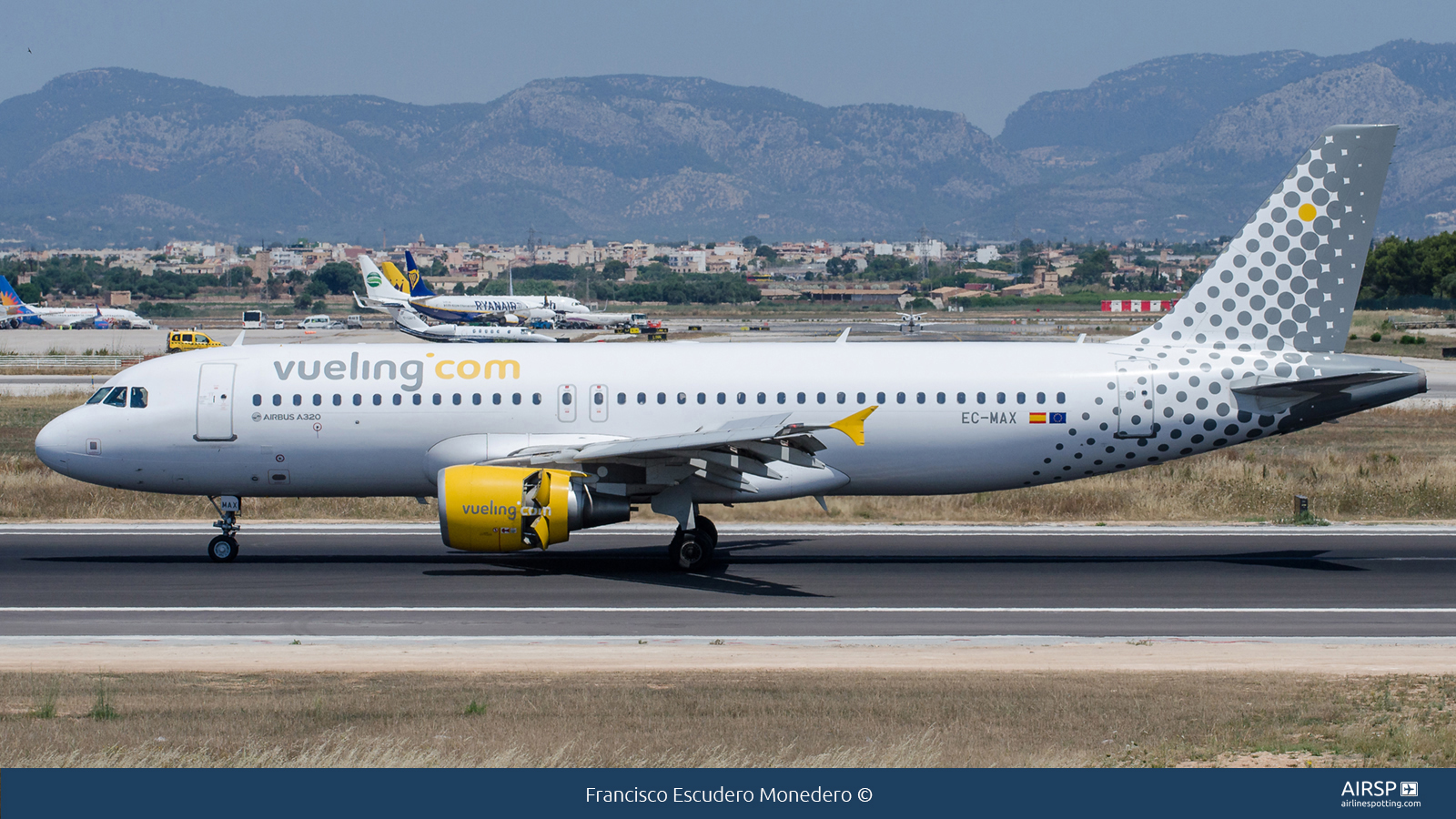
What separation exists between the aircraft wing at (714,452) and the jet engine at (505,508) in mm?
1022

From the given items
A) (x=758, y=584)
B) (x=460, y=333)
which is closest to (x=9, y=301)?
(x=460, y=333)

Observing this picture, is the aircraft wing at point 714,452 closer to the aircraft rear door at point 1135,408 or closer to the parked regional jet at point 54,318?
the aircraft rear door at point 1135,408

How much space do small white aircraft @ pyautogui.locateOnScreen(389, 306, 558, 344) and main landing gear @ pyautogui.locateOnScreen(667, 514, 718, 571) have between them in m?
84.2

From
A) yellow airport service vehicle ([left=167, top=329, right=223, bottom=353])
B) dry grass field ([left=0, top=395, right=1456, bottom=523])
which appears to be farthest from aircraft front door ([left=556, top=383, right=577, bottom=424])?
yellow airport service vehicle ([left=167, top=329, right=223, bottom=353])

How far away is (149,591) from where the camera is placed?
23625mm

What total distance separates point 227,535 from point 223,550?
31 cm

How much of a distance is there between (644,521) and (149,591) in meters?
11.7

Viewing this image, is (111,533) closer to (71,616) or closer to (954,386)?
(71,616)

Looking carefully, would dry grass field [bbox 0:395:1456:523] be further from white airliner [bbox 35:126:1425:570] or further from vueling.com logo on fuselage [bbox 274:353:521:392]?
vueling.com logo on fuselage [bbox 274:353:521:392]

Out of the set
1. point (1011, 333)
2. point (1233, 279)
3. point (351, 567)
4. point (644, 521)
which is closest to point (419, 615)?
point (351, 567)

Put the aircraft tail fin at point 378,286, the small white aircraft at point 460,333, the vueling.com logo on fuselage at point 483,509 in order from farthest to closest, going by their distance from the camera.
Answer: the aircraft tail fin at point 378,286 < the small white aircraft at point 460,333 < the vueling.com logo on fuselage at point 483,509

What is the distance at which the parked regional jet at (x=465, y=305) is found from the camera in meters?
149

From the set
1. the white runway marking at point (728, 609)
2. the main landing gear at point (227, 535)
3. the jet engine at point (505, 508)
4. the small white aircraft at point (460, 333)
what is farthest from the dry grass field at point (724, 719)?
the small white aircraft at point (460, 333)

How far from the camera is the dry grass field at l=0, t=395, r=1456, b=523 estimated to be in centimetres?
3281
